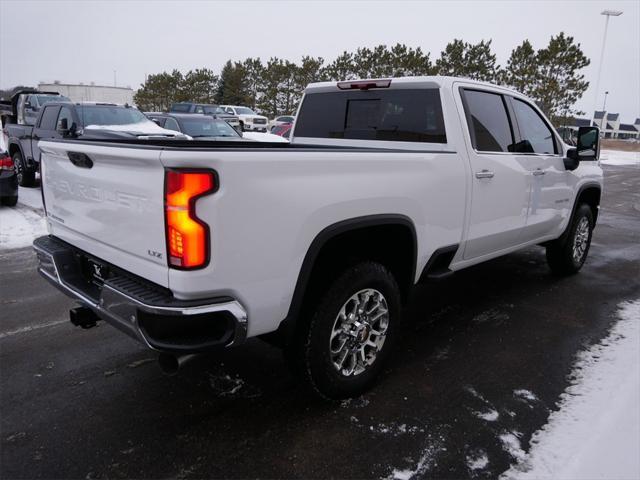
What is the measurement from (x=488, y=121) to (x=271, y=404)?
2719 millimetres

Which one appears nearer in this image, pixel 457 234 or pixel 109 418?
pixel 109 418

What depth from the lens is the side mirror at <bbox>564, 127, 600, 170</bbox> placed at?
484cm

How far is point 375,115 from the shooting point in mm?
4043

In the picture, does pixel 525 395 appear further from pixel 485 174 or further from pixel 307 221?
pixel 307 221

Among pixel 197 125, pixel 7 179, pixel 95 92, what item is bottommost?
pixel 7 179

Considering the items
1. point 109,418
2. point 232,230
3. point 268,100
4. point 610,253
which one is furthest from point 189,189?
point 268,100

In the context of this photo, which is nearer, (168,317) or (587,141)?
(168,317)

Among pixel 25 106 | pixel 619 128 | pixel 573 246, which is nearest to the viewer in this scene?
pixel 573 246

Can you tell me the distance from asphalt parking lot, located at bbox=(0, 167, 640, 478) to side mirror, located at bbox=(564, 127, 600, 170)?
56.9 inches

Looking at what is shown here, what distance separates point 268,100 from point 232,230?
2018 inches

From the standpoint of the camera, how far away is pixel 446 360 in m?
3.64

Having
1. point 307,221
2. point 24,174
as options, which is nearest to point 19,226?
point 24,174

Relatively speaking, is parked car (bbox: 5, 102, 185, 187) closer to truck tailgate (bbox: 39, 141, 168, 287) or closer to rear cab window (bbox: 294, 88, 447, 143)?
rear cab window (bbox: 294, 88, 447, 143)

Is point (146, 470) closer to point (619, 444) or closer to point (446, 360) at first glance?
point (446, 360)
